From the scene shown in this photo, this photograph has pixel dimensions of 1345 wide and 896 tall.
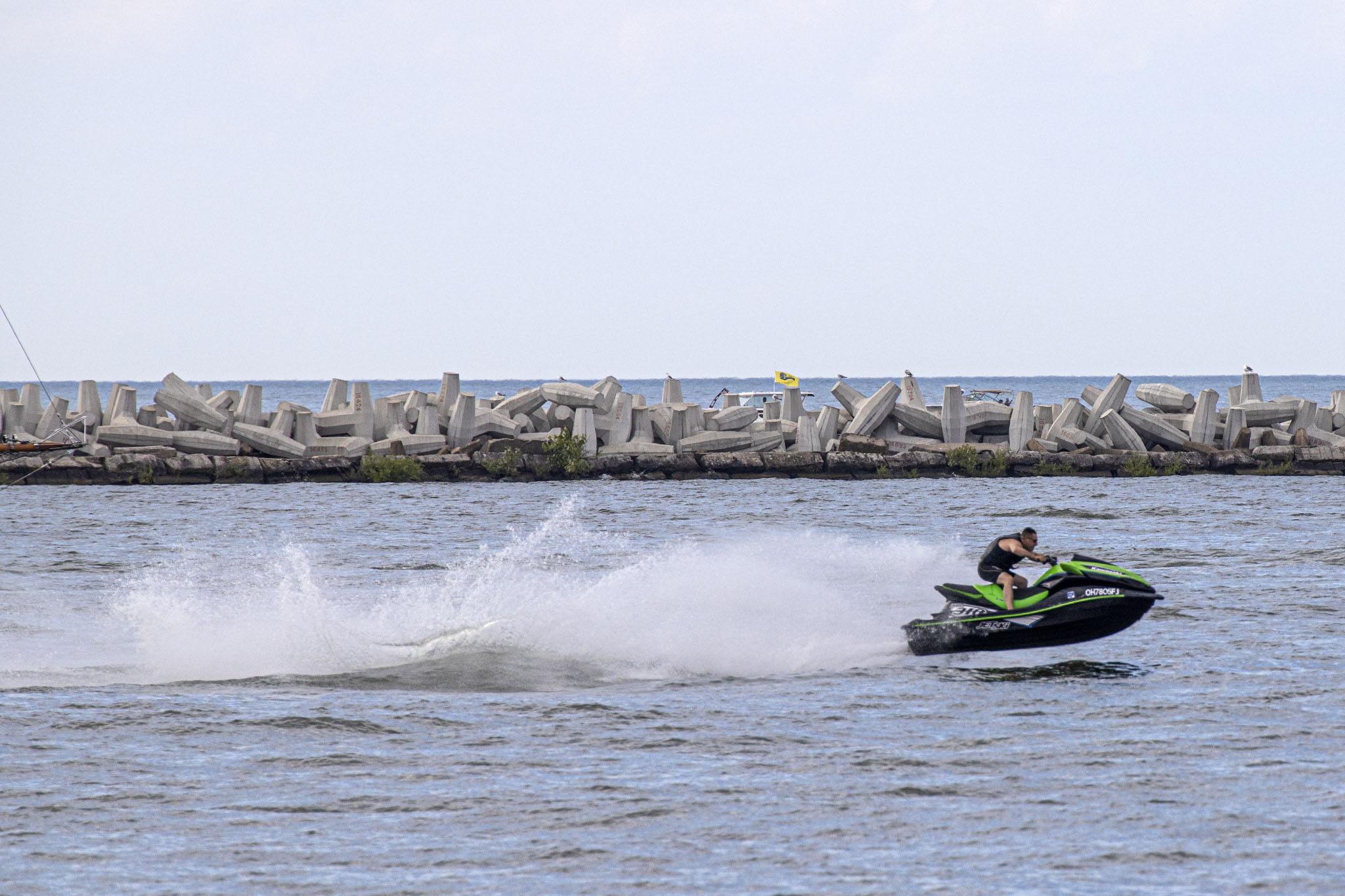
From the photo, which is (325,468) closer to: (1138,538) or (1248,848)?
(1138,538)

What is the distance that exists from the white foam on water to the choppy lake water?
2.7 inches

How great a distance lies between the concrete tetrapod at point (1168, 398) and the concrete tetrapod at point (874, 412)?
7294 mm

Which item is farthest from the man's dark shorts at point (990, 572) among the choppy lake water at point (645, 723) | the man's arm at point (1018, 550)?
the choppy lake water at point (645, 723)

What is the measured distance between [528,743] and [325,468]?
74.0ft

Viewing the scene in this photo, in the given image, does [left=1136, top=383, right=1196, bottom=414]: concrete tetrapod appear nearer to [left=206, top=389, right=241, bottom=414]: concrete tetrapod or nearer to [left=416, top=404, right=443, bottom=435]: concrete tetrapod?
[left=416, top=404, right=443, bottom=435]: concrete tetrapod

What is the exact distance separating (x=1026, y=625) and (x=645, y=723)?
429cm

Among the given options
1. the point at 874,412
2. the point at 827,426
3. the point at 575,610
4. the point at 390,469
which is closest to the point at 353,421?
the point at 390,469

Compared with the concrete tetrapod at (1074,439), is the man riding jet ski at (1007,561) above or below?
below

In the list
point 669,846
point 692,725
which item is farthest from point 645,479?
point 669,846

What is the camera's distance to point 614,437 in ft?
112

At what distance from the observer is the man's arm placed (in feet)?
44.9

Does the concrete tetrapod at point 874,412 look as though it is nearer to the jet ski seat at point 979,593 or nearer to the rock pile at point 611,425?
the rock pile at point 611,425

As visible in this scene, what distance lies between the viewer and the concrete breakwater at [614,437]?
32.4m

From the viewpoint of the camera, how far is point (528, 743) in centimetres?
1099
